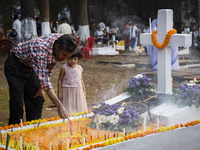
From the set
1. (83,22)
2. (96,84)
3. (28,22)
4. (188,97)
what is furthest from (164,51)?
(83,22)

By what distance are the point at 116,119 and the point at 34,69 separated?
1171mm

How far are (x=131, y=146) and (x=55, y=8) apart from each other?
22.6 metres

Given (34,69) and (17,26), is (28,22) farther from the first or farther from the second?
(34,69)

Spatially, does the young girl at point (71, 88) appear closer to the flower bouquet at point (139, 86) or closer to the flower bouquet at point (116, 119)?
the flower bouquet at point (139, 86)

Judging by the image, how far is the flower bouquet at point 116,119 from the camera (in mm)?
3840

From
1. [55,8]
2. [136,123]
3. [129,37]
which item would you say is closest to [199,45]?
[129,37]

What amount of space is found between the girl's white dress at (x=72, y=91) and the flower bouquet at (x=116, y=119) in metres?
1.01

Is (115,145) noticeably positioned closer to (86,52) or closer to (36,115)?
(36,115)

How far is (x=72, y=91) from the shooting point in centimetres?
503

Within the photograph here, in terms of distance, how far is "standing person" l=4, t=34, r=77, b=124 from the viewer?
3.46 metres

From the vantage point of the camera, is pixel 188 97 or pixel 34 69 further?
pixel 188 97

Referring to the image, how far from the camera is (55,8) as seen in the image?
24.8m

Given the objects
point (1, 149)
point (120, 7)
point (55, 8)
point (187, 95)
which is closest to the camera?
point (1, 149)

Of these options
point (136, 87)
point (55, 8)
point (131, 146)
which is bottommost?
point (131, 146)
